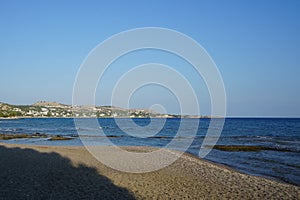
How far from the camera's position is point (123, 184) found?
12578 millimetres

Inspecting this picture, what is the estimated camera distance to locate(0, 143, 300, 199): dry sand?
1074cm

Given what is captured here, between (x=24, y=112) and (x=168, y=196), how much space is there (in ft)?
652

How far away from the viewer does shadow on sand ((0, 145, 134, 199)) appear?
406 inches

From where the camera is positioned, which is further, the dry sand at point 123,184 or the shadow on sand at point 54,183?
the dry sand at point 123,184

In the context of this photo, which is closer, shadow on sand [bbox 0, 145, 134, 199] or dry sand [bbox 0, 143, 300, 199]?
shadow on sand [bbox 0, 145, 134, 199]

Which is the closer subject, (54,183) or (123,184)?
(54,183)

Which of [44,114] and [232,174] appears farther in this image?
[44,114]

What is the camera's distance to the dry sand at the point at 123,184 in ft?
35.2

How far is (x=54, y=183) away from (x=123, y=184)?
254cm

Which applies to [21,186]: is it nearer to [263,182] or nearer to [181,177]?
[181,177]

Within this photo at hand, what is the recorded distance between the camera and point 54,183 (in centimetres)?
1208

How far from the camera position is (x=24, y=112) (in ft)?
640

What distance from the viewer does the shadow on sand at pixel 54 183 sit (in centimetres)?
1030

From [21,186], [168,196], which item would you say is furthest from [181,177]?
[21,186]
